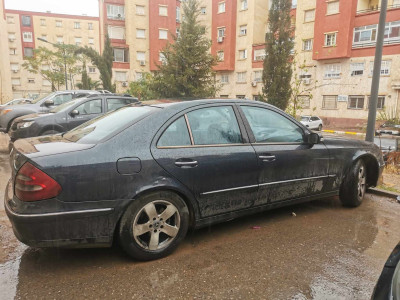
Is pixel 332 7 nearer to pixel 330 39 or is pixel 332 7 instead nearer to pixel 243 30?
pixel 330 39

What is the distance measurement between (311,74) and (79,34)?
46584mm

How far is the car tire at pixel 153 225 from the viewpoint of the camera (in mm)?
2832

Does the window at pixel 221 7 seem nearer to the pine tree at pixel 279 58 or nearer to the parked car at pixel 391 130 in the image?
the pine tree at pixel 279 58

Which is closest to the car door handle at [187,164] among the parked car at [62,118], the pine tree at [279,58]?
the parked car at [62,118]

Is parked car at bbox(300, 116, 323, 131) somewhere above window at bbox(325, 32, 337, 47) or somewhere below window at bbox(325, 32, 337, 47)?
below

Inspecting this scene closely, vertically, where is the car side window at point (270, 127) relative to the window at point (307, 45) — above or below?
below

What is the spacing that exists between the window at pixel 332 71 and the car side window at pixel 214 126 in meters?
27.5

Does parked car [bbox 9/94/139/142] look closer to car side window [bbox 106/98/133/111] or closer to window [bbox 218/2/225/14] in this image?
car side window [bbox 106/98/133/111]

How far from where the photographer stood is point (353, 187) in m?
4.46

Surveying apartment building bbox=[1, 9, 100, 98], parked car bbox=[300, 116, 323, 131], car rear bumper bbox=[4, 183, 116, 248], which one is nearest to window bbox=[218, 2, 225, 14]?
parked car bbox=[300, 116, 323, 131]

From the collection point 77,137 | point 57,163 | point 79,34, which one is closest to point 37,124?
point 77,137

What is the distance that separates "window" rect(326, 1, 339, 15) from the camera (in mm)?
26781

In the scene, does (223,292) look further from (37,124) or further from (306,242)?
(37,124)

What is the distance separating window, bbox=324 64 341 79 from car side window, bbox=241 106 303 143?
26.8m
